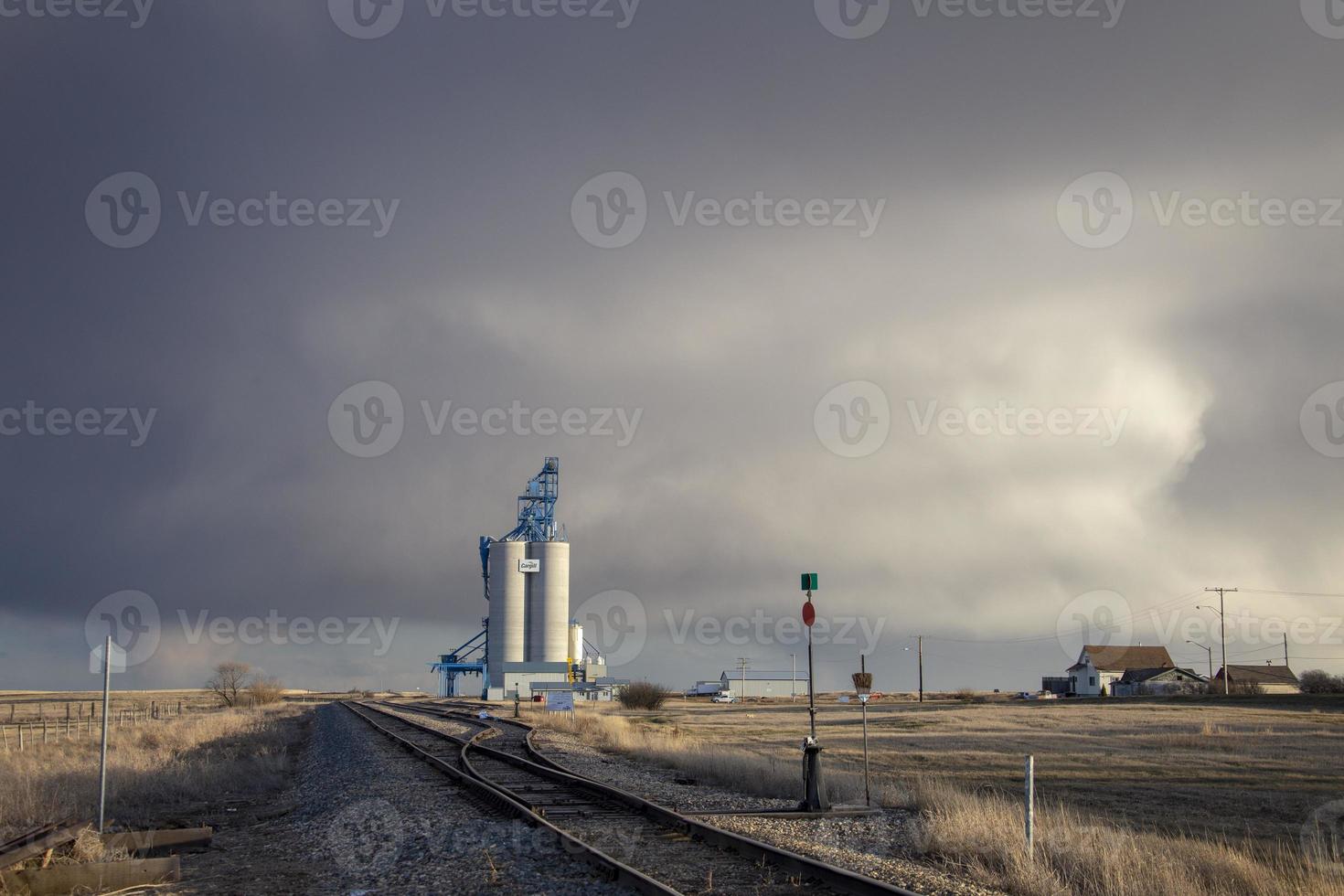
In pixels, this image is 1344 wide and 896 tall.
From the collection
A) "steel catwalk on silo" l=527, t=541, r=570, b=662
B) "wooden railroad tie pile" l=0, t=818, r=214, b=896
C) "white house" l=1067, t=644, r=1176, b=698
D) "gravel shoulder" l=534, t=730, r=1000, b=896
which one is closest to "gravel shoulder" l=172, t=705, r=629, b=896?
"wooden railroad tie pile" l=0, t=818, r=214, b=896

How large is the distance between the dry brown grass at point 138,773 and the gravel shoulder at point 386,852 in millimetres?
2455

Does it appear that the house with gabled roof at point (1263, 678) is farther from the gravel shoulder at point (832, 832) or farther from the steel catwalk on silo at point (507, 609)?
the gravel shoulder at point (832, 832)

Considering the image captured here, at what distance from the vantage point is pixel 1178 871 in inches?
480

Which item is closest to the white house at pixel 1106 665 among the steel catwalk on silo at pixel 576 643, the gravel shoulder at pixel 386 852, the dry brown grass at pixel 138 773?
the steel catwalk on silo at pixel 576 643

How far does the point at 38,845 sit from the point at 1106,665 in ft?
436

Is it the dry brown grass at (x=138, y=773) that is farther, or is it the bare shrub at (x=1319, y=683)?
the bare shrub at (x=1319, y=683)

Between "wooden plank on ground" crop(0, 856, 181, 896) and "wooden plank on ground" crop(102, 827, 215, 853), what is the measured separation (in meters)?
1.38

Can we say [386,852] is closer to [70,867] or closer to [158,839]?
[158,839]

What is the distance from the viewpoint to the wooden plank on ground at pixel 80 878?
35.1ft

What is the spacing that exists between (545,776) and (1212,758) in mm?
23385

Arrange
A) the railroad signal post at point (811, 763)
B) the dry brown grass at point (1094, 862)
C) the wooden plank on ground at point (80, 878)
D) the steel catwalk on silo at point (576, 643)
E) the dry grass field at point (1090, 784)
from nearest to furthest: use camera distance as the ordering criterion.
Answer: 1. the wooden plank on ground at point (80, 878)
2. the dry brown grass at point (1094, 862)
3. the dry grass field at point (1090, 784)
4. the railroad signal post at point (811, 763)
5. the steel catwalk on silo at point (576, 643)

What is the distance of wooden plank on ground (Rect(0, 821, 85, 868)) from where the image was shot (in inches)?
434

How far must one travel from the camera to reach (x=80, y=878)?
10.9 metres

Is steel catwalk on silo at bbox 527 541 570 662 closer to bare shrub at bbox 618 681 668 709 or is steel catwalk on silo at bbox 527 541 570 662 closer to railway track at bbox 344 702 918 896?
bare shrub at bbox 618 681 668 709
